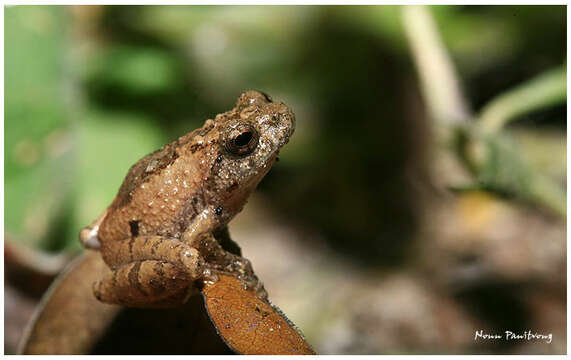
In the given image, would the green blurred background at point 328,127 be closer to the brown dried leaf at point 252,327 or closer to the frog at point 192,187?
the frog at point 192,187

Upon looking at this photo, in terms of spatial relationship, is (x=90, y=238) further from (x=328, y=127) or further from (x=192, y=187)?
(x=328, y=127)

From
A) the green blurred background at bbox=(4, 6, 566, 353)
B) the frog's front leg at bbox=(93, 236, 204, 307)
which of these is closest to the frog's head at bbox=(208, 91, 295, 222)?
the frog's front leg at bbox=(93, 236, 204, 307)

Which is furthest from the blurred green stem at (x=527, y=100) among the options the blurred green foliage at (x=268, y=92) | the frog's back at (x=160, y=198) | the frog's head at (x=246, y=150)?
the frog's back at (x=160, y=198)

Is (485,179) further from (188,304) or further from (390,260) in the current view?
(390,260)

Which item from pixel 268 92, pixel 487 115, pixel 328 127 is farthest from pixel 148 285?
pixel 328 127

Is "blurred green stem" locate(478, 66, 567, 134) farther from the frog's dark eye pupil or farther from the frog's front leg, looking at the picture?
the frog's front leg
